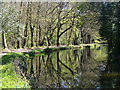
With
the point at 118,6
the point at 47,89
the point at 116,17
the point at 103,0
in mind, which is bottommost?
the point at 47,89

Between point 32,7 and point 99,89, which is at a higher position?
point 32,7

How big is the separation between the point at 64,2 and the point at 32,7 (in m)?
6.38

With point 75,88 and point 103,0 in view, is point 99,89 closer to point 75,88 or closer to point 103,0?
point 75,88

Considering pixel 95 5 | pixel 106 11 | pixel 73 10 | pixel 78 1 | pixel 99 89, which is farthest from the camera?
pixel 73 10

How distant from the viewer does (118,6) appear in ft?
61.3

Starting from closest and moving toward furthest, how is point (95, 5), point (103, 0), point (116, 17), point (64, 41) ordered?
point (116, 17) → point (103, 0) → point (95, 5) → point (64, 41)

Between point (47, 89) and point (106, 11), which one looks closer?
point (47, 89)

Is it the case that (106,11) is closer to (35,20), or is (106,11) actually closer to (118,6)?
(118,6)

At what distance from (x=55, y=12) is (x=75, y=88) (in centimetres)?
2566

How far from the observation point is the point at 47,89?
9.16m

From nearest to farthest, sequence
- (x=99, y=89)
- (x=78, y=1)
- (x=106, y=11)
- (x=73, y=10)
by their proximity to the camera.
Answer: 1. (x=99, y=89)
2. (x=106, y=11)
3. (x=78, y=1)
4. (x=73, y=10)

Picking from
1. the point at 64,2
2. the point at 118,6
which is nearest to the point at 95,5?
the point at 118,6

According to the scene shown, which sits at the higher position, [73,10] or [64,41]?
[73,10]

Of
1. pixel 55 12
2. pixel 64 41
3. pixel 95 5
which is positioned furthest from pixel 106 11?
pixel 64 41
